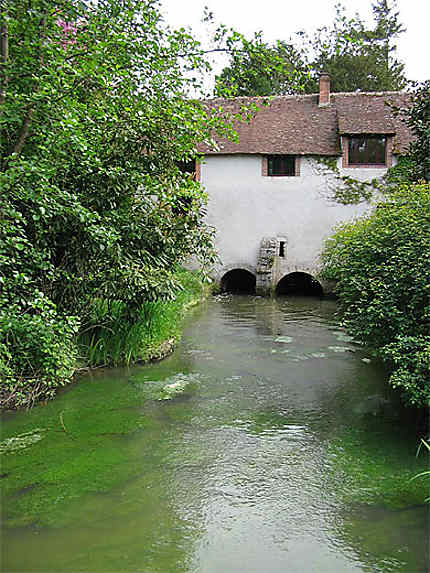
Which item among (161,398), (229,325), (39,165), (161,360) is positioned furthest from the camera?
(229,325)

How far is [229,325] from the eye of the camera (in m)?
12.6

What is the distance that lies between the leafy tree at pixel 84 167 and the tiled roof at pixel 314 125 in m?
11.2

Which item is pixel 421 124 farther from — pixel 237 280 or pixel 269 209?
pixel 237 280

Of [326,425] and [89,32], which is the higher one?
[89,32]

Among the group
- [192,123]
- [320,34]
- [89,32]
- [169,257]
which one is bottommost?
[169,257]

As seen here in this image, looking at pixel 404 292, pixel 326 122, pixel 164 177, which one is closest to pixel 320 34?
pixel 326 122

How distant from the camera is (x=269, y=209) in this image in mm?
19156

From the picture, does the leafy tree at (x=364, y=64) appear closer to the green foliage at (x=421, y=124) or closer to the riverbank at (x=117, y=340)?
the green foliage at (x=421, y=124)

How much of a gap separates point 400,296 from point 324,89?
16510 millimetres

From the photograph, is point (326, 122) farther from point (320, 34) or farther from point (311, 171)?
point (320, 34)

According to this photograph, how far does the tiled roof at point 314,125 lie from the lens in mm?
18547

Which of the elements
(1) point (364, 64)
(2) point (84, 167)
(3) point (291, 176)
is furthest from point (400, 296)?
(1) point (364, 64)

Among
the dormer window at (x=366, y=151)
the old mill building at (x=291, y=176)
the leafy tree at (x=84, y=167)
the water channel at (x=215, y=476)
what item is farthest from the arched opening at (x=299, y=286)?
the leafy tree at (x=84, y=167)

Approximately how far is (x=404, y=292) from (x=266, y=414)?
2366mm
